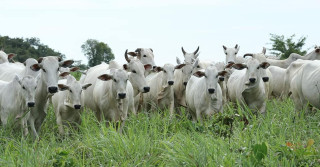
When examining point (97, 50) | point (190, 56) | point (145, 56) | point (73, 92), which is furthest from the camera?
point (97, 50)

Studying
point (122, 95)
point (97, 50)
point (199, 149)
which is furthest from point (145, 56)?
point (97, 50)

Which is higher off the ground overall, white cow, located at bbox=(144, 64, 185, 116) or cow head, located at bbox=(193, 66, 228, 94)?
cow head, located at bbox=(193, 66, 228, 94)

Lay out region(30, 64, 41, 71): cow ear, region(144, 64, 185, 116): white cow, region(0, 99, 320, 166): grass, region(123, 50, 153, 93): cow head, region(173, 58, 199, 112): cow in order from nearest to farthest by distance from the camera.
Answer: region(0, 99, 320, 166): grass < region(30, 64, 41, 71): cow ear < region(123, 50, 153, 93): cow head < region(144, 64, 185, 116): white cow < region(173, 58, 199, 112): cow

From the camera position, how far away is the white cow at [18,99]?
7891mm

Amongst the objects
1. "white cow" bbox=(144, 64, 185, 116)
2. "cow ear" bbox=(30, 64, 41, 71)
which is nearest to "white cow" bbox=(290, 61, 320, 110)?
"white cow" bbox=(144, 64, 185, 116)

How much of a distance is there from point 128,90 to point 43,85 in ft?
5.63

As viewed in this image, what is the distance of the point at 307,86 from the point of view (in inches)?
329

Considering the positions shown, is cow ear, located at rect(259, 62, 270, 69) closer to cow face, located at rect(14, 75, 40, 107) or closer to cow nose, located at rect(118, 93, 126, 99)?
cow nose, located at rect(118, 93, 126, 99)

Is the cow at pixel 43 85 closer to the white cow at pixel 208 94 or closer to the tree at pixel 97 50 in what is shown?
the white cow at pixel 208 94

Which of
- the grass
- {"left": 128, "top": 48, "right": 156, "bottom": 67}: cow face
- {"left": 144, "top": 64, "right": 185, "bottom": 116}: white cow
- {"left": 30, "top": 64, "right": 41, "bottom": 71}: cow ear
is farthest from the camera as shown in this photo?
{"left": 128, "top": 48, "right": 156, "bottom": 67}: cow face

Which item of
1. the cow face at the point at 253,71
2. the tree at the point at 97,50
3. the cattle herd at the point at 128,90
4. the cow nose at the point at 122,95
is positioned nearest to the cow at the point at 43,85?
the cattle herd at the point at 128,90

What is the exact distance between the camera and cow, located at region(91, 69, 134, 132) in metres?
8.98

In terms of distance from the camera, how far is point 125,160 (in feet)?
20.2

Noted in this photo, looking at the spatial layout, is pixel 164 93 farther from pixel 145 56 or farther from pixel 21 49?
pixel 21 49
